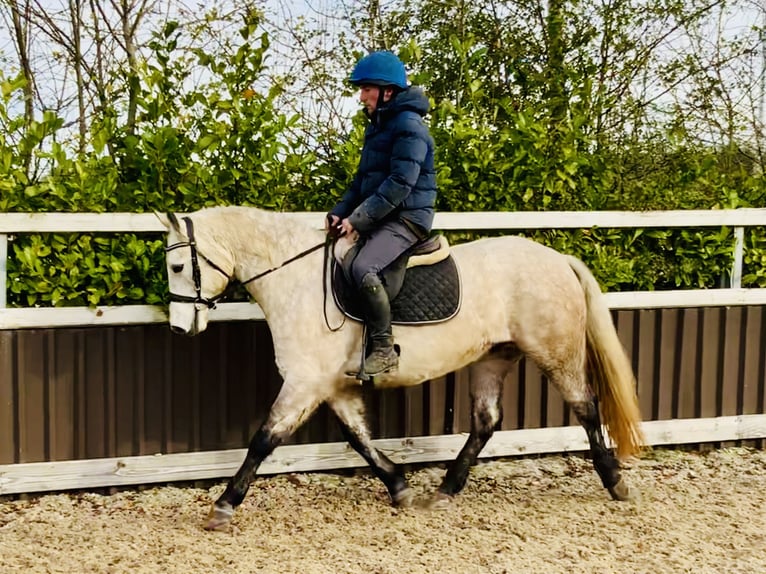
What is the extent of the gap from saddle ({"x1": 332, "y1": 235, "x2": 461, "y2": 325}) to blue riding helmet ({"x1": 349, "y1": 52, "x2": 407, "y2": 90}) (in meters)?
0.86

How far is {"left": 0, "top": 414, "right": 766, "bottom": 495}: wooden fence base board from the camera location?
4438 mm

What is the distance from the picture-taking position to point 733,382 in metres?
5.68

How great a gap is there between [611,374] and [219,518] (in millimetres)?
2339

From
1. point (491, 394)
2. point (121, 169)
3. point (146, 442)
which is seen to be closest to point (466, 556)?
point (491, 394)

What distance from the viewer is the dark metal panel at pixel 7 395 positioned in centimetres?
430

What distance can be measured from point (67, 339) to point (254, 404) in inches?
45.7

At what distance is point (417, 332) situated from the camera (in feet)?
13.5

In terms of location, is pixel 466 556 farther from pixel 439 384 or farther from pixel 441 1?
pixel 441 1

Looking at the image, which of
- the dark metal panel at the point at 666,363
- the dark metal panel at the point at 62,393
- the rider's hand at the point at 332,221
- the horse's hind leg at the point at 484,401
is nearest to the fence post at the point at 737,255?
the dark metal panel at the point at 666,363

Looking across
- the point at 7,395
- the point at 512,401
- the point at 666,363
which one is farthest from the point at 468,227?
the point at 7,395

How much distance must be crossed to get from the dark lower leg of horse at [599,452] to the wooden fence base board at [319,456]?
2.75 ft

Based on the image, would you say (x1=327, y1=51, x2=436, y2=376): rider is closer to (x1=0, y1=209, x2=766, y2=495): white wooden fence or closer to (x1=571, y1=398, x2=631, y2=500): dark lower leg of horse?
(x1=0, y1=209, x2=766, y2=495): white wooden fence

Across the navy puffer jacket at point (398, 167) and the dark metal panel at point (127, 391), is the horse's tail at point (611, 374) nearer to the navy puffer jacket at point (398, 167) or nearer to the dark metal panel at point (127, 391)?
the navy puffer jacket at point (398, 167)

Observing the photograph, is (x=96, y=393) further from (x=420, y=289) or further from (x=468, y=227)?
(x=468, y=227)
